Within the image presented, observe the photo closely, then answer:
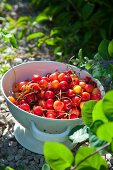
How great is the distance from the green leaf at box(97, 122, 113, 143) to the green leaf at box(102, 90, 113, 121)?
0.12 feet

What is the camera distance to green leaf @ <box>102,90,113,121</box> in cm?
97

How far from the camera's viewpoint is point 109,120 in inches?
39.1

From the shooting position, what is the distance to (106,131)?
96 centimetres

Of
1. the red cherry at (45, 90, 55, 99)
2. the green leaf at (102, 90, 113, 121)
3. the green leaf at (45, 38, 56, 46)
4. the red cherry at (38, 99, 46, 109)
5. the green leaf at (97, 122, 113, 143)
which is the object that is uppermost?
the green leaf at (102, 90, 113, 121)

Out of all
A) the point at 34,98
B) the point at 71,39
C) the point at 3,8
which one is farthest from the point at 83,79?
the point at 3,8

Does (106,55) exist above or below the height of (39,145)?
above

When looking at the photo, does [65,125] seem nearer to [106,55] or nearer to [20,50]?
[106,55]

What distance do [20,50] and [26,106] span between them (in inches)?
36.0

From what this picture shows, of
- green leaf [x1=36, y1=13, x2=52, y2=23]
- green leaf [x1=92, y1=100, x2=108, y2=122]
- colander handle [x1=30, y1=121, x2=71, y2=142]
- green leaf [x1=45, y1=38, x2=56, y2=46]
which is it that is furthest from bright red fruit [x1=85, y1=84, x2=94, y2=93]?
green leaf [x1=36, y1=13, x2=52, y2=23]

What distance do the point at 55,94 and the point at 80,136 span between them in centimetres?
32

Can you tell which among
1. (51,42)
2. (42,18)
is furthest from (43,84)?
(42,18)

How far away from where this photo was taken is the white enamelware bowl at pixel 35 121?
4.65 ft

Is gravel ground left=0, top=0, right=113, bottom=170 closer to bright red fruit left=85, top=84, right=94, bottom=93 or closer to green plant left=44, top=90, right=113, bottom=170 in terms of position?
bright red fruit left=85, top=84, right=94, bottom=93

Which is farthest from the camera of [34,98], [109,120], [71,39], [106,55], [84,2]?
[84,2]
